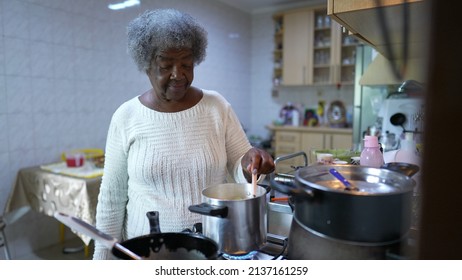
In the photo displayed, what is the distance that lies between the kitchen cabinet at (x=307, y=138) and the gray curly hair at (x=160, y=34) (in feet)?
7.10

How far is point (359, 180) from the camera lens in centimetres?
49

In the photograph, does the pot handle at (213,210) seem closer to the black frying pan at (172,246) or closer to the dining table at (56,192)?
the black frying pan at (172,246)

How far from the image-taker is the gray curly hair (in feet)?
2.52

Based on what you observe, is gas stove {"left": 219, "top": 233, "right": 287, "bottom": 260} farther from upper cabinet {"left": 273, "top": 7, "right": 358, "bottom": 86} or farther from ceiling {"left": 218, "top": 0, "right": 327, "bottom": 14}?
ceiling {"left": 218, "top": 0, "right": 327, "bottom": 14}

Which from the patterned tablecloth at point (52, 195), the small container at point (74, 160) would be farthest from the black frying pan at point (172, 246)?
the small container at point (74, 160)

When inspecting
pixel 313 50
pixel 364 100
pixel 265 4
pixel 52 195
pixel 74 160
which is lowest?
pixel 52 195

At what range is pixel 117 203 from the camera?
82 cm

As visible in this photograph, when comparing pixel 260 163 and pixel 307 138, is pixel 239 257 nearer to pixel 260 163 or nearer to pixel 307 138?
pixel 260 163

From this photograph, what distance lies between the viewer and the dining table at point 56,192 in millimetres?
1564

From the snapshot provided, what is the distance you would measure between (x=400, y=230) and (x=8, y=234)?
201 centimetres

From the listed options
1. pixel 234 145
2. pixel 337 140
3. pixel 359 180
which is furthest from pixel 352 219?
pixel 337 140

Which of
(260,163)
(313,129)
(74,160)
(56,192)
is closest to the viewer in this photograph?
(260,163)

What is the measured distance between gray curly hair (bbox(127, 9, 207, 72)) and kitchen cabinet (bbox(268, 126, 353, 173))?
2.16 meters

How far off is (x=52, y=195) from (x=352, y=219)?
166 centimetres
